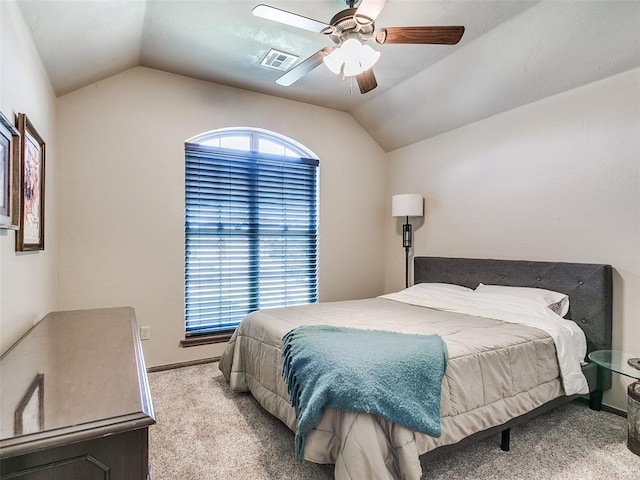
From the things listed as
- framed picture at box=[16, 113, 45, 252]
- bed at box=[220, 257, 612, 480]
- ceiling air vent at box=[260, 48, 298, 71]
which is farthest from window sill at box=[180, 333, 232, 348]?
ceiling air vent at box=[260, 48, 298, 71]

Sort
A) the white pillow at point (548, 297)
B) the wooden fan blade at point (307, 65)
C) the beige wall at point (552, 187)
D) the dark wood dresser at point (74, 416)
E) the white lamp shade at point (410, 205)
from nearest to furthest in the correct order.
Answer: the dark wood dresser at point (74, 416)
the wooden fan blade at point (307, 65)
the beige wall at point (552, 187)
the white pillow at point (548, 297)
the white lamp shade at point (410, 205)

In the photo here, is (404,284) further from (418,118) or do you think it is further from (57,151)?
(57,151)

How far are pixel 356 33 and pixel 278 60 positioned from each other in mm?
1226

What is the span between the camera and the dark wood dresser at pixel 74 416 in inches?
31.1

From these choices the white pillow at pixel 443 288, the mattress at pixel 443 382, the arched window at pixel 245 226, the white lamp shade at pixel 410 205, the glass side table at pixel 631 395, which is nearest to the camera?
the mattress at pixel 443 382

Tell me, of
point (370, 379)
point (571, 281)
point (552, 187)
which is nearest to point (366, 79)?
point (552, 187)

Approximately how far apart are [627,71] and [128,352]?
134 inches

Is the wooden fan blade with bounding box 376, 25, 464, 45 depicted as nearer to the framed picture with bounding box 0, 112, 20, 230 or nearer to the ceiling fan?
the ceiling fan

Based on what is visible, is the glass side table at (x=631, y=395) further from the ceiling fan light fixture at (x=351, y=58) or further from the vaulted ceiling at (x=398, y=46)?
the ceiling fan light fixture at (x=351, y=58)

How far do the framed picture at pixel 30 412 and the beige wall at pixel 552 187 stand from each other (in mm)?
3169

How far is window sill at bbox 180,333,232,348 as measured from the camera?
10.8ft

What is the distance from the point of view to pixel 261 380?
2.28 metres

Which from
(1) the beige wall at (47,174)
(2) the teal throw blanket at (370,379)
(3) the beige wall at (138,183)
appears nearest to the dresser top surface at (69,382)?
(1) the beige wall at (47,174)

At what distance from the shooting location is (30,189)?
185cm
